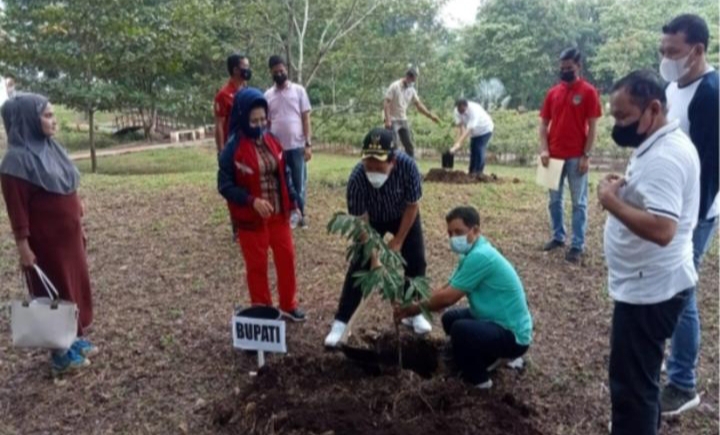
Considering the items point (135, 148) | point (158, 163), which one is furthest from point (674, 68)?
point (135, 148)

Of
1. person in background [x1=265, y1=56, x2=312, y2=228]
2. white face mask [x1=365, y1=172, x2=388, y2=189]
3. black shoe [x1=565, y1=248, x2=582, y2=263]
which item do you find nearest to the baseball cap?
white face mask [x1=365, y1=172, x2=388, y2=189]

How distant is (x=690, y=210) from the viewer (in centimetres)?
222

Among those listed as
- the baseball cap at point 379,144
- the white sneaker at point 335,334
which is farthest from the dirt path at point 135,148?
the baseball cap at point 379,144

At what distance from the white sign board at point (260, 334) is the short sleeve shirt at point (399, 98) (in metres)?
6.11

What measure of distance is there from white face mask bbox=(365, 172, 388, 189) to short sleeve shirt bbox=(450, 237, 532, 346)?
662mm

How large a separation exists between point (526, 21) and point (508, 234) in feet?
60.6

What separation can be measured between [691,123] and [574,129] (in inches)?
85.7

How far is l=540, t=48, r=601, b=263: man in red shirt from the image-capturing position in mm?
4965

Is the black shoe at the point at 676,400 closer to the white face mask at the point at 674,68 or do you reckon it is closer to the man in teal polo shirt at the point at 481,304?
the man in teal polo shirt at the point at 481,304

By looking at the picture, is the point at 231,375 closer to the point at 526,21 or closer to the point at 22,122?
the point at 22,122

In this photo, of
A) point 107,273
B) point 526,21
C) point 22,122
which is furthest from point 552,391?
point 526,21

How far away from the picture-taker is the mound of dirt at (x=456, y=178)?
30.0 feet

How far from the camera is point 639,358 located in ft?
7.41

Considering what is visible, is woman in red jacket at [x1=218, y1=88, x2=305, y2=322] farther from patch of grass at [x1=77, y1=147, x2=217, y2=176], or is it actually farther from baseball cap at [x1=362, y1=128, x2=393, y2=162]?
patch of grass at [x1=77, y1=147, x2=217, y2=176]
